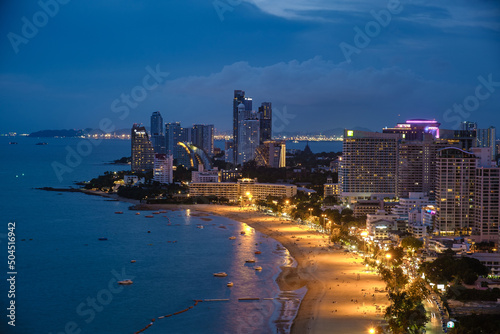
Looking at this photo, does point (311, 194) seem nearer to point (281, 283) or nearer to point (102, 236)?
point (102, 236)

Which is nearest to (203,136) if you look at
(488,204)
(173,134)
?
(173,134)

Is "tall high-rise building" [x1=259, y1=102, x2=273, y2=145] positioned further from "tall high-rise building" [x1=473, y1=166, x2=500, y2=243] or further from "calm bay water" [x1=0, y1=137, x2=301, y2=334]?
"tall high-rise building" [x1=473, y1=166, x2=500, y2=243]

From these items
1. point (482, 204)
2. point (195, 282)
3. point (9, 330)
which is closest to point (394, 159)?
point (482, 204)

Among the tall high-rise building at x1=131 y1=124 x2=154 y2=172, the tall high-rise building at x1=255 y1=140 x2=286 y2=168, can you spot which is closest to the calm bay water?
the tall high-rise building at x1=255 y1=140 x2=286 y2=168

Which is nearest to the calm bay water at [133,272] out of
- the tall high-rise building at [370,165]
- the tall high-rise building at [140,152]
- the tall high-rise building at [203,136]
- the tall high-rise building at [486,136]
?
the tall high-rise building at [370,165]

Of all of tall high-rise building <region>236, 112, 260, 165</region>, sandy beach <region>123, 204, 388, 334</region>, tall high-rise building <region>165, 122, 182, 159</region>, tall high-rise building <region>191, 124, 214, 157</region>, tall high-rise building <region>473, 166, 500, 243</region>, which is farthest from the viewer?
tall high-rise building <region>191, 124, 214, 157</region>

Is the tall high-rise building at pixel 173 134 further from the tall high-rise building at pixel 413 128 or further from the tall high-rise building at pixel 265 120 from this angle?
the tall high-rise building at pixel 413 128
